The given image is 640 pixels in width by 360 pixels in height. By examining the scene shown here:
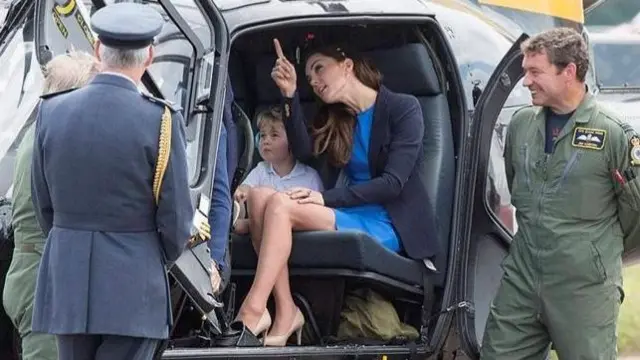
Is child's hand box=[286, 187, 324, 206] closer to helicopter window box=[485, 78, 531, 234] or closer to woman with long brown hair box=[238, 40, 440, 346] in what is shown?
woman with long brown hair box=[238, 40, 440, 346]

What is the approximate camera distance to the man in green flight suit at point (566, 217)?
463 cm

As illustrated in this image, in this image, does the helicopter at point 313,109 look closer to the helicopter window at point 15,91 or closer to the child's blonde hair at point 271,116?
the helicopter window at point 15,91

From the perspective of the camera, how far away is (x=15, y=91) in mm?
4789

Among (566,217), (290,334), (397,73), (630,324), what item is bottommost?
(630,324)

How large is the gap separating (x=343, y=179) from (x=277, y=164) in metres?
0.29

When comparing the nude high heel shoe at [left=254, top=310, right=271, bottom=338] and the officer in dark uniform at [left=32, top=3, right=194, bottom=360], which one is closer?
the officer in dark uniform at [left=32, top=3, right=194, bottom=360]

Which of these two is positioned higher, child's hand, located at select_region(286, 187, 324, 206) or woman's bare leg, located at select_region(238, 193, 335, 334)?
child's hand, located at select_region(286, 187, 324, 206)

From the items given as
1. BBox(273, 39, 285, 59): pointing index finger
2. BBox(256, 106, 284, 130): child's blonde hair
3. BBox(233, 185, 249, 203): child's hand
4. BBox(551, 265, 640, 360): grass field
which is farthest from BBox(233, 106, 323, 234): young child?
BBox(551, 265, 640, 360): grass field

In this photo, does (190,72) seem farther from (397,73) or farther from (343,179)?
(397,73)

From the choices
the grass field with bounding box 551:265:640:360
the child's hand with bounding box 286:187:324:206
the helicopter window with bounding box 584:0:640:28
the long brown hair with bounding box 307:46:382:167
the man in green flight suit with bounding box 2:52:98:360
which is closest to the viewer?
the man in green flight suit with bounding box 2:52:98:360

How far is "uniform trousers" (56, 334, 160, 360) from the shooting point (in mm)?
3830

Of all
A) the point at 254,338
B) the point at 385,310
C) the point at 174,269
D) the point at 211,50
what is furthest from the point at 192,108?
the point at 385,310

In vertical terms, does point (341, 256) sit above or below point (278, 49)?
below

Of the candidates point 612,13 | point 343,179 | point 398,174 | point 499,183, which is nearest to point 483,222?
point 499,183
